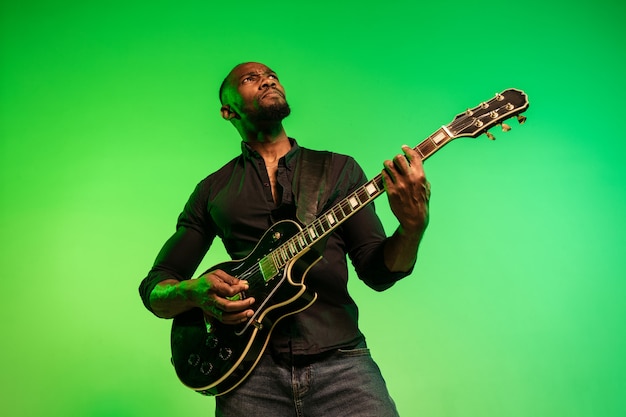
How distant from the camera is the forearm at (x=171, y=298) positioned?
5.61ft

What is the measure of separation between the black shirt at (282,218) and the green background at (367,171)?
72 cm

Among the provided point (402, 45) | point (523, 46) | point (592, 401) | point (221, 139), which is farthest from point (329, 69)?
point (592, 401)

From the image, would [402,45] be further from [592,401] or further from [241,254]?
[592,401]

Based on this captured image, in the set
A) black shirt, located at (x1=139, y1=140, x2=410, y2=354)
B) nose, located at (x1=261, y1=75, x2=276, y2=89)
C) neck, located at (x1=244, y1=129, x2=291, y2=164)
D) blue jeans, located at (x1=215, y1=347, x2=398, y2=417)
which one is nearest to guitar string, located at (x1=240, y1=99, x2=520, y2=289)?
black shirt, located at (x1=139, y1=140, x2=410, y2=354)

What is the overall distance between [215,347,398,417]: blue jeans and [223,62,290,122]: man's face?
0.84 meters

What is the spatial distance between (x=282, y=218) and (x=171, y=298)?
15.4 inches

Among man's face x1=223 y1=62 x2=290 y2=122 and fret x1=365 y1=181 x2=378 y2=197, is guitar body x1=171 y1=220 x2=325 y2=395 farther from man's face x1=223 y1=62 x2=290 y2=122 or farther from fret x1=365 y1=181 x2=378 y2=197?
man's face x1=223 y1=62 x2=290 y2=122

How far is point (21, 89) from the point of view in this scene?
9.41 ft

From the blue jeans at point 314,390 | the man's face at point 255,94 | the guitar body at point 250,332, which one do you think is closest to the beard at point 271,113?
the man's face at point 255,94

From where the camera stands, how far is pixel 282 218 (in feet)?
5.84

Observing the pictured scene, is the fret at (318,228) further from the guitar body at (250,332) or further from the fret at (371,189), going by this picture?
the fret at (371,189)

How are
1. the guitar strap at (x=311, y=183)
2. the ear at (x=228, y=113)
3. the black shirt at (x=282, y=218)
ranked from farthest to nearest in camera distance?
the ear at (x=228, y=113) < the guitar strap at (x=311, y=183) < the black shirt at (x=282, y=218)

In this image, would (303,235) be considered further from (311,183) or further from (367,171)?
(367,171)

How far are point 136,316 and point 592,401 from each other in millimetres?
1885
